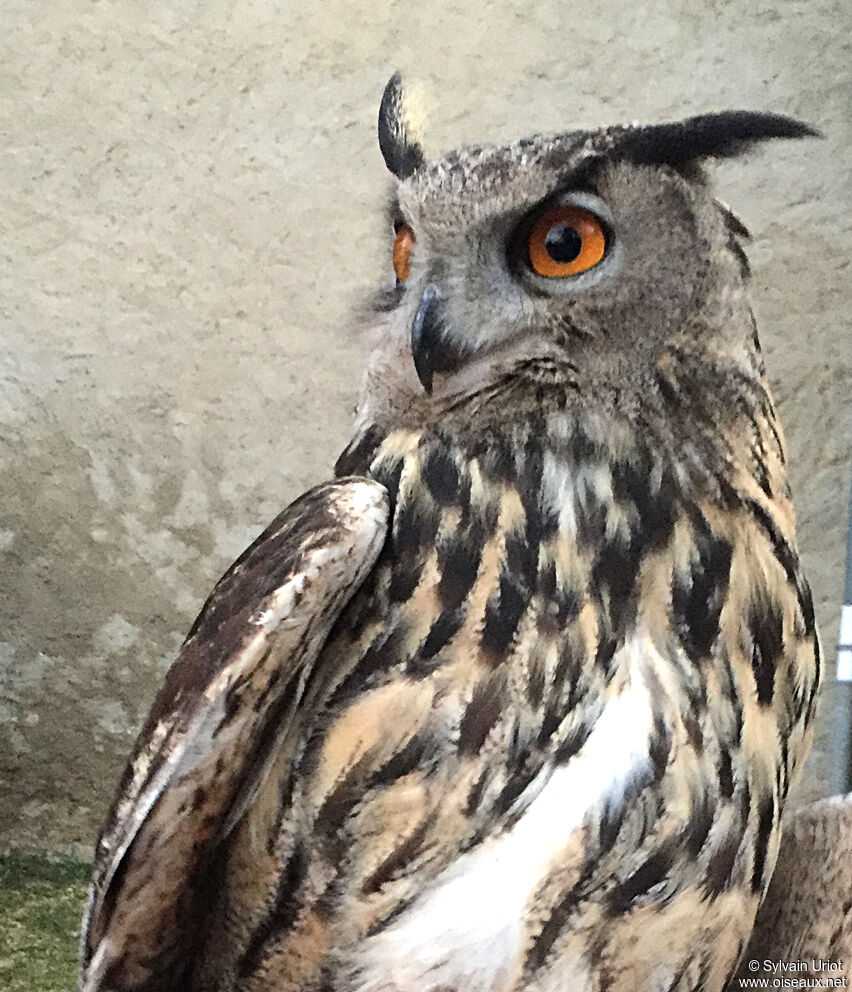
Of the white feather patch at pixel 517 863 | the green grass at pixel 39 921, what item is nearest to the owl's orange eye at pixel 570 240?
the white feather patch at pixel 517 863

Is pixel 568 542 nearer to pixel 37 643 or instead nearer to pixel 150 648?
pixel 150 648

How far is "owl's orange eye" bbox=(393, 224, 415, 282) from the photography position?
67cm

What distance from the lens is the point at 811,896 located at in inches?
28.1

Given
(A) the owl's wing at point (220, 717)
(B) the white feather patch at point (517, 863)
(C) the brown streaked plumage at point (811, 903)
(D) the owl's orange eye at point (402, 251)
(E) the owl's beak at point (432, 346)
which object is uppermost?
(D) the owl's orange eye at point (402, 251)

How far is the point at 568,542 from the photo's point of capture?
572 millimetres

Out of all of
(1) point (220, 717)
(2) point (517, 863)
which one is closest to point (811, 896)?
(2) point (517, 863)

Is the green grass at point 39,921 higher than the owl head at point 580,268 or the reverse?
the reverse

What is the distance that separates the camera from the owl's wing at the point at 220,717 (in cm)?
51

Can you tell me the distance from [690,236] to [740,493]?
0.18 m

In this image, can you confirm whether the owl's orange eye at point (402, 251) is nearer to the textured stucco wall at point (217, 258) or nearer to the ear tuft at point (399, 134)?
the ear tuft at point (399, 134)

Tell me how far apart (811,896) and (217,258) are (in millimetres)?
1166

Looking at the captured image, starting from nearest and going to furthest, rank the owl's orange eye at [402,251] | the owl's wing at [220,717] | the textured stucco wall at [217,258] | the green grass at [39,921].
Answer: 1. the owl's wing at [220,717]
2. the owl's orange eye at [402,251]
3. the green grass at [39,921]
4. the textured stucco wall at [217,258]

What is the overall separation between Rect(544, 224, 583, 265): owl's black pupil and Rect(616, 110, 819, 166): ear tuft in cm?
6

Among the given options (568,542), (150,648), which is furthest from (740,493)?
(150,648)
